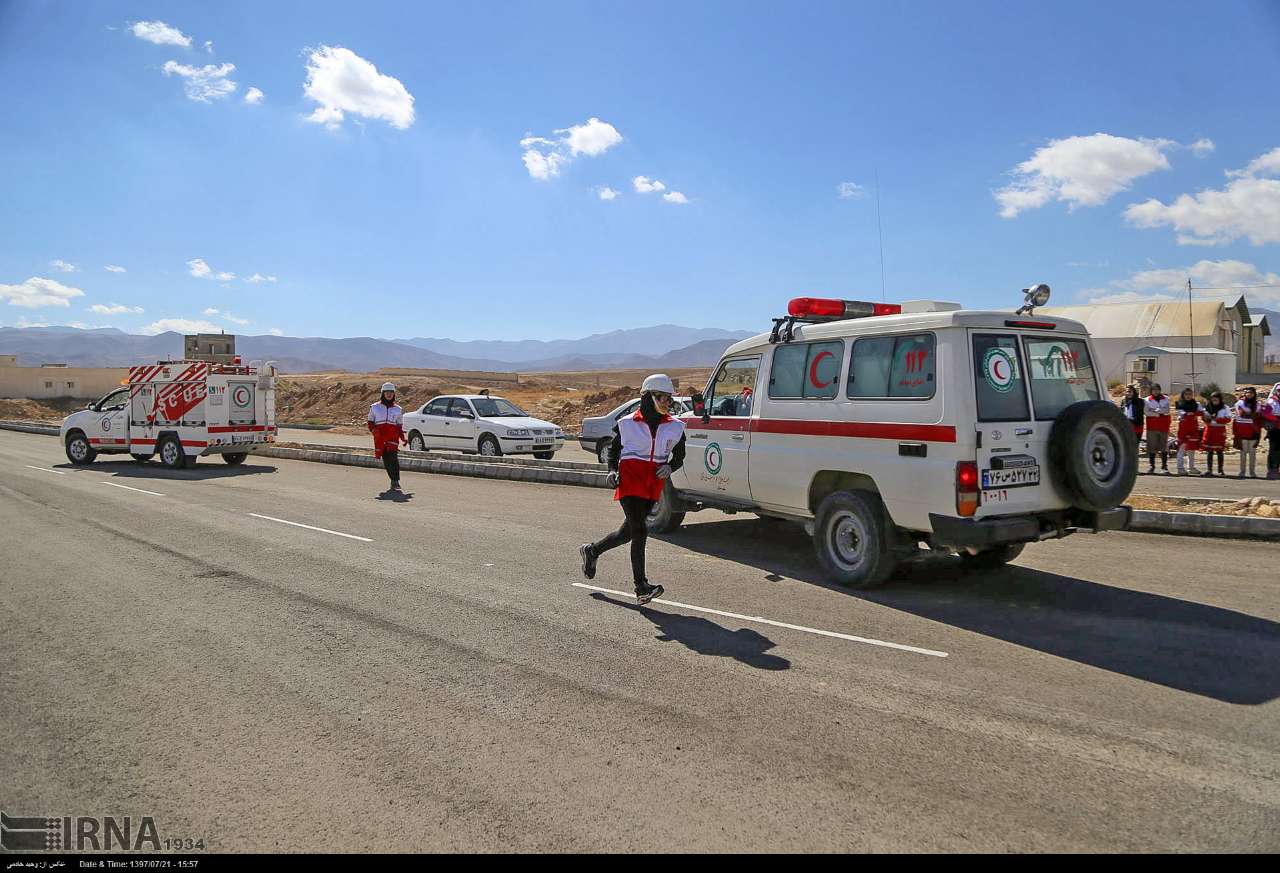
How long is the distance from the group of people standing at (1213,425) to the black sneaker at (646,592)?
11581 mm

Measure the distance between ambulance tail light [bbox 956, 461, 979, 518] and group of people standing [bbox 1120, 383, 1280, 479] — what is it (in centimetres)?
1024

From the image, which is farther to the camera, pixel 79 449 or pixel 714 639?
pixel 79 449

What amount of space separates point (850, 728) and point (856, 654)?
1269 millimetres

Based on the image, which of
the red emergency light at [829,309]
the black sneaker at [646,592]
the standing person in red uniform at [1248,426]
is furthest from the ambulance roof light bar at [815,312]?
the standing person in red uniform at [1248,426]

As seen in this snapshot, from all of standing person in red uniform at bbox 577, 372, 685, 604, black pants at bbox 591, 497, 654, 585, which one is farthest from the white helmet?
black pants at bbox 591, 497, 654, 585

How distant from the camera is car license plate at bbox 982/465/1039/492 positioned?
648 cm

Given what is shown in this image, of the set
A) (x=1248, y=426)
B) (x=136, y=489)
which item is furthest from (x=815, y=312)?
(x=136, y=489)

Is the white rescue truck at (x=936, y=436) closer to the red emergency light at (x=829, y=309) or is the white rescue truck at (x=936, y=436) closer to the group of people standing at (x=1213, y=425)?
the red emergency light at (x=829, y=309)

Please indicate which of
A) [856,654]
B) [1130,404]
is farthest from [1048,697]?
[1130,404]

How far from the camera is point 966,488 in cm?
638

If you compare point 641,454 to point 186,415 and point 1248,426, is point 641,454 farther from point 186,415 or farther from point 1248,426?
point 186,415

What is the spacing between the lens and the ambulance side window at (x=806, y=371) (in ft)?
25.3

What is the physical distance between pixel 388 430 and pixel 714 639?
10.9 m
